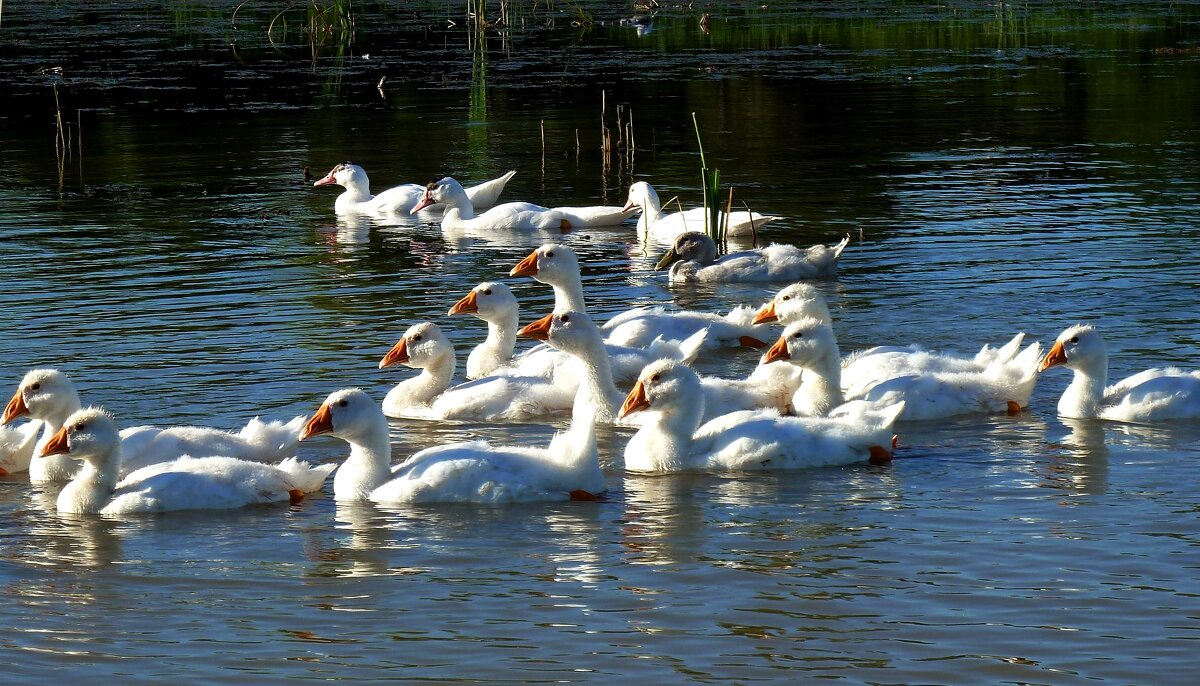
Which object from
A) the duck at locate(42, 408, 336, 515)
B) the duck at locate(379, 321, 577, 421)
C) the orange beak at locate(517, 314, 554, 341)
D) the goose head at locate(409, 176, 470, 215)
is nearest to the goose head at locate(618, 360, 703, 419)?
the orange beak at locate(517, 314, 554, 341)

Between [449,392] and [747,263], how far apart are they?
6392 mm

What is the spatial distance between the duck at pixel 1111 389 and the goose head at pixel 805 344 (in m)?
1.58

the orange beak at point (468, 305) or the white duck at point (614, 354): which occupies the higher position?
the orange beak at point (468, 305)

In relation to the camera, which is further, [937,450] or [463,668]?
[937,450]

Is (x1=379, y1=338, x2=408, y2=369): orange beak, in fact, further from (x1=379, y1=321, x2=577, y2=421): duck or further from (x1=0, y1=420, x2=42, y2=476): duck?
(x1=0, y1=420, x2=42, y2=476): duck

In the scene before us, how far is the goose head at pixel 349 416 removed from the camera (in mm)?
10094

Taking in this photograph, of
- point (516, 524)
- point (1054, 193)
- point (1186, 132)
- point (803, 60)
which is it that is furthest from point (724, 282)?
point (803, 60)

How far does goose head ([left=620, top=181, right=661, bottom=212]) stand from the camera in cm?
2083

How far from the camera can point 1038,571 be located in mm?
8430

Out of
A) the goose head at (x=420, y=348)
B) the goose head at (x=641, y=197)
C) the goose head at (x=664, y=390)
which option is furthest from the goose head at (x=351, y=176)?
the goose head at (x=664, y=390)

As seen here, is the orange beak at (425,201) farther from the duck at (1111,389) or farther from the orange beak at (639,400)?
the orange beak at (639,400)

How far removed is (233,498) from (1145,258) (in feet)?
37.0

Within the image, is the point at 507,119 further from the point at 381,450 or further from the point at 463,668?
the point at 463,668

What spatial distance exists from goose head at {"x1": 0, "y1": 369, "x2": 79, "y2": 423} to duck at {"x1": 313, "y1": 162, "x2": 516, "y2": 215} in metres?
12.5
